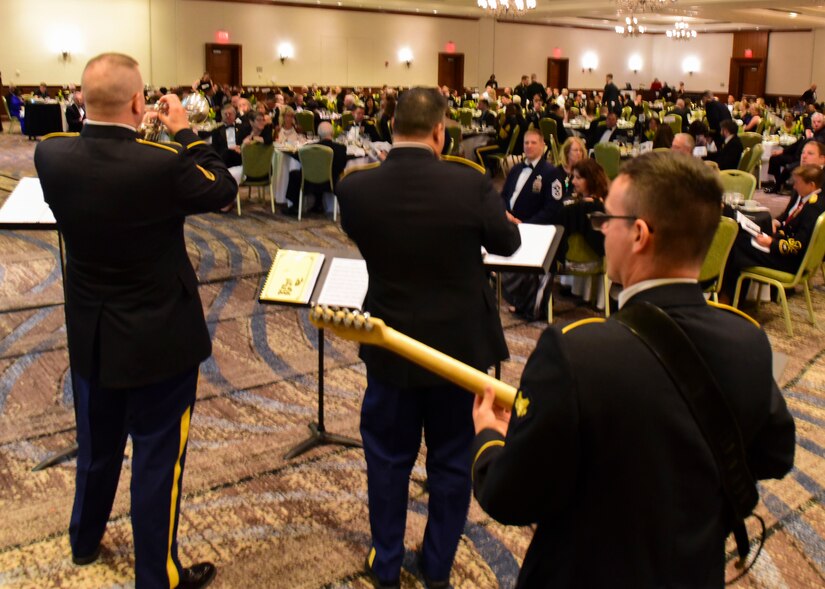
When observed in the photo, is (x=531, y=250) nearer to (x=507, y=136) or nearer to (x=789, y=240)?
(x=789, y=240)

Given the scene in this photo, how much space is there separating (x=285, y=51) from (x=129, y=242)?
69.3 ft

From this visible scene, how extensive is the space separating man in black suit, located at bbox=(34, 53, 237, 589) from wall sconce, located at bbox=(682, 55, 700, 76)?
99.8 ft

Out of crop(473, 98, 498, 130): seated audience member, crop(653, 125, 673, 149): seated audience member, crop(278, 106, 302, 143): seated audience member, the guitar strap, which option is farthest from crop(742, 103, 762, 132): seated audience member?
the guitar strap

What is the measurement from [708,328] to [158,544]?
5.98ft

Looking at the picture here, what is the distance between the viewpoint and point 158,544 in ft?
8.05

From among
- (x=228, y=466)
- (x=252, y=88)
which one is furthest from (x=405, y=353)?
(x=252, y=88)

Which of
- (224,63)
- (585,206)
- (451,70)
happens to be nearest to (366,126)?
(585,206)

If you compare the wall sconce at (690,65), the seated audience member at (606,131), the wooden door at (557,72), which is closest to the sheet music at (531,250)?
the seated audience member at (606,131)

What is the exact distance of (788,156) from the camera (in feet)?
37.0

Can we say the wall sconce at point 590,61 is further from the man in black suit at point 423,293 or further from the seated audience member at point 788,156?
the man in black suit at point 423,293

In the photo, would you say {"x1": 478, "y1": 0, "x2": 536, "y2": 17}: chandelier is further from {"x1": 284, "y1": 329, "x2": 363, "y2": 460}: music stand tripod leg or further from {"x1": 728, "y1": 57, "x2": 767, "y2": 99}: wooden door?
{"x1": 728, "y1": 57, "x2": 767, "y2": 99}: wooden door

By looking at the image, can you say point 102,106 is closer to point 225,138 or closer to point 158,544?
point 158,544

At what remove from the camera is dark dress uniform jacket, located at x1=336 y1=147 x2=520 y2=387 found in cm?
228

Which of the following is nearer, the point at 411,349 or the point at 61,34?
the point at 411,349
